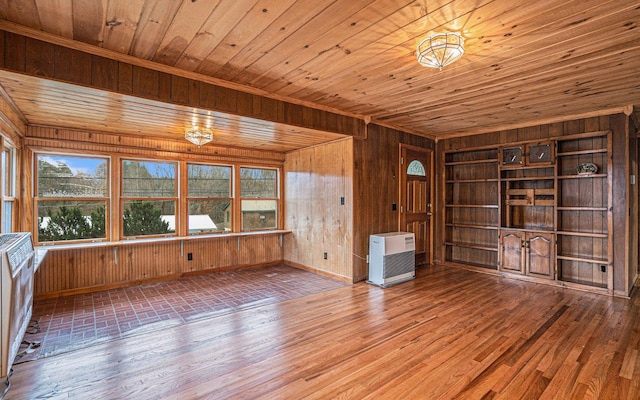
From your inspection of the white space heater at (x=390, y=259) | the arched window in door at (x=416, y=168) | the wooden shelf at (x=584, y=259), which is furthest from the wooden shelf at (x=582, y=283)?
the arched window in door at (x=416, y=168)

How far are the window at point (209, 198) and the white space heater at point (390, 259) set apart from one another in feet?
9.18

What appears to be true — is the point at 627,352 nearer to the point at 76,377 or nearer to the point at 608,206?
the point at 608,206

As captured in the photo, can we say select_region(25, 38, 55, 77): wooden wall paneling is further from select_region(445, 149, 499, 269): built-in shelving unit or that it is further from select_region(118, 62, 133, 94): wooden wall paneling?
select_region(445, 149, 499, 269): built-in shelving unit

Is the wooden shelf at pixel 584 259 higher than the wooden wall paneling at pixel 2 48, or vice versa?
the wooden wall paneling at pixel 2 48

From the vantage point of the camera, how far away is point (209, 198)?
5.72 m

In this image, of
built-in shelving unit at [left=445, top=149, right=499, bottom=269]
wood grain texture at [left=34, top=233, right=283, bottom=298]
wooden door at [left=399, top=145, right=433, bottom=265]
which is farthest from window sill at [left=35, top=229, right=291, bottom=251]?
built-in shelving unit at [left=445, top=149, right=499, bottom=269]

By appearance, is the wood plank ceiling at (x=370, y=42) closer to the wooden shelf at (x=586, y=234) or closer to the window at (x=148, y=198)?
the window at (x=148, y=198)

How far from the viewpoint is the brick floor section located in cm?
300

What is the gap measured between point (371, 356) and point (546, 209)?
427cm

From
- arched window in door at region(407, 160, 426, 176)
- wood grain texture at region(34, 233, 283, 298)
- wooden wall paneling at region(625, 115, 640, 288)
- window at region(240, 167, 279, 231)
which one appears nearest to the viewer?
wood grain texture at region(34, 233, 283, 298)

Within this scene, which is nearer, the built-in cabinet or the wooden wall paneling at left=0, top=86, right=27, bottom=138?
the wooden wall paneling at left=0, top=86, right=27, bottom=138

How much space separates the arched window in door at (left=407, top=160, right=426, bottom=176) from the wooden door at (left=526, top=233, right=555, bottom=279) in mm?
2041

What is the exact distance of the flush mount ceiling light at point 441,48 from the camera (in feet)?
7.70

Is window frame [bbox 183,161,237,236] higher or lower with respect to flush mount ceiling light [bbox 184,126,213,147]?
lower
